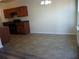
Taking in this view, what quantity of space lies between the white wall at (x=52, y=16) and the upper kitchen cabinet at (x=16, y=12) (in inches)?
10.9

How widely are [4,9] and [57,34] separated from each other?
13.3 feet

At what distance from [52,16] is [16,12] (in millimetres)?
2403

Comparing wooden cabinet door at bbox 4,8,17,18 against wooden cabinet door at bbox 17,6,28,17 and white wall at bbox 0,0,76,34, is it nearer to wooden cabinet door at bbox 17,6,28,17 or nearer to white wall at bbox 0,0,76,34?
wooden cabinet door at bbox 17,6,28,17

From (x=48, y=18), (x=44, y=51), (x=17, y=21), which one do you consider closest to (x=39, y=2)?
(x=48, y=18)

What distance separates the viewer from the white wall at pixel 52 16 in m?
7.43

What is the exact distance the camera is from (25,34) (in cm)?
834

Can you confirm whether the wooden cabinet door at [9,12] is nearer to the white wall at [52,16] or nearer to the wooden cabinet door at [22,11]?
the wooden cabinet door at [22,11]

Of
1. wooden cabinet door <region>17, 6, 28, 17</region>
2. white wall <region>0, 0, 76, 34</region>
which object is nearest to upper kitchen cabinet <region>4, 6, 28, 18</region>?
wooden cabinet door <region>17, 6, 28, 17</region>

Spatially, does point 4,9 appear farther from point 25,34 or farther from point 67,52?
point 67,52

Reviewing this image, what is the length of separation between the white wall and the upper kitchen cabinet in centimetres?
28

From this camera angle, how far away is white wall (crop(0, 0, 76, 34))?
24.4ft

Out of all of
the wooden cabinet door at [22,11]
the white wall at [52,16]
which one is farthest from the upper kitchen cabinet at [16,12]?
the white wall at [52,16]

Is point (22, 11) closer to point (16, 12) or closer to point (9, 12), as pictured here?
point (16, 12)

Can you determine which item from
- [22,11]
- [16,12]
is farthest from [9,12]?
[22,11]
